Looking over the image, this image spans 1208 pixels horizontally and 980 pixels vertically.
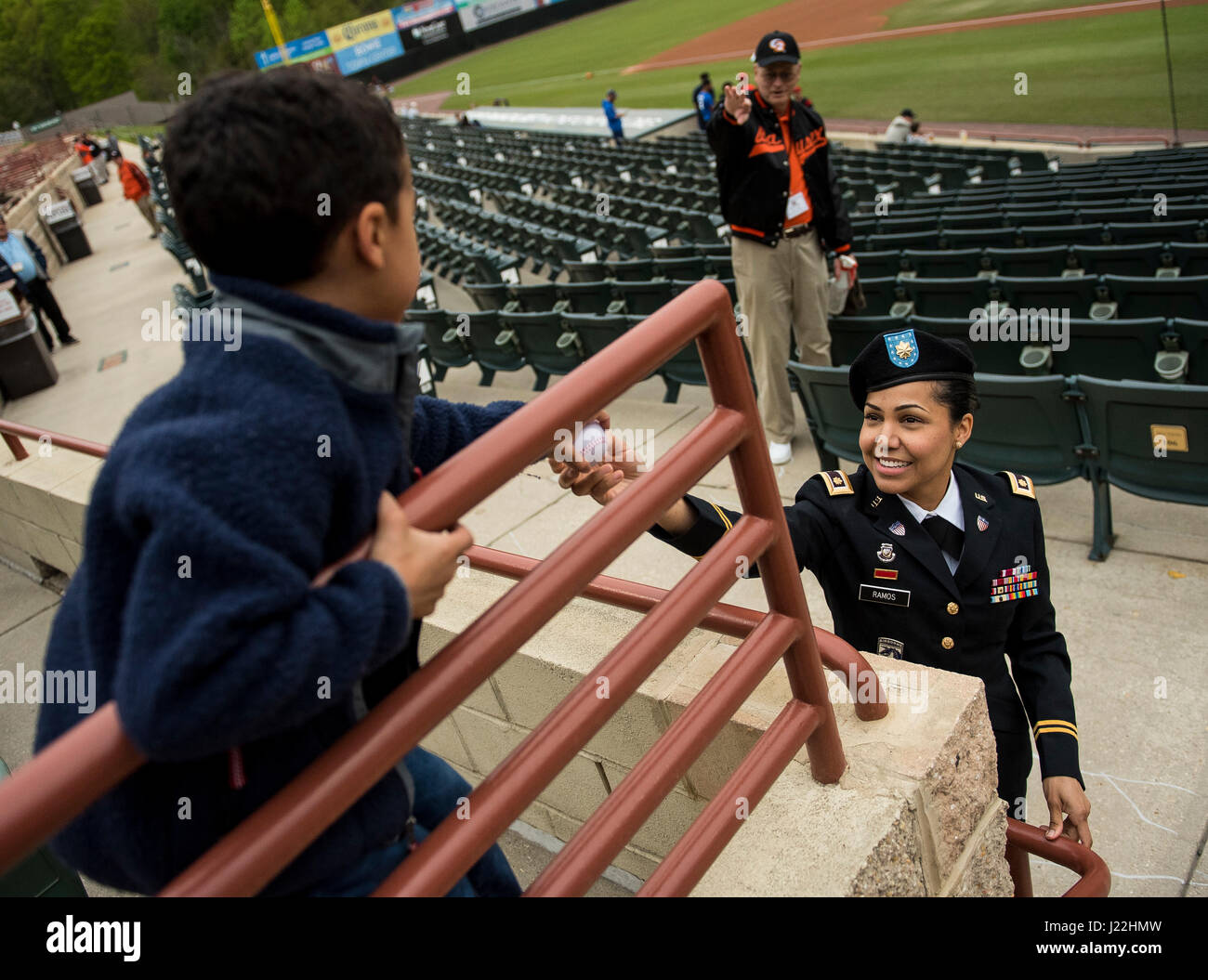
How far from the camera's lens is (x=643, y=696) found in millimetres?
2154

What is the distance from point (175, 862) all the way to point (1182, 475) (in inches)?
163

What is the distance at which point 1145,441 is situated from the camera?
3.86 metres

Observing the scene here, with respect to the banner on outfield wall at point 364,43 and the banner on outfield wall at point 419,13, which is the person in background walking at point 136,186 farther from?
the banner on outfield wall at point 419,13

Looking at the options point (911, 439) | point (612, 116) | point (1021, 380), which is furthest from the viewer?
point (612, 116)

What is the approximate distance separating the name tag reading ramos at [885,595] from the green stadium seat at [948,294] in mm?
4286

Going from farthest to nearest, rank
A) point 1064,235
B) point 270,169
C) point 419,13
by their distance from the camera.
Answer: point 419,13 < point 1064,235 < point 270,169

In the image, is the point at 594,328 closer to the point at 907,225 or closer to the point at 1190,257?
the point at 1190,257

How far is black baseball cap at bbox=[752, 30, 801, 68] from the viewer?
468 cm

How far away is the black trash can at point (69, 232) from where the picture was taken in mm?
19891

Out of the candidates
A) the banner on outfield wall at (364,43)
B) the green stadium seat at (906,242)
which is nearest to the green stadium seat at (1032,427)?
the green stadium seat at (906,242)

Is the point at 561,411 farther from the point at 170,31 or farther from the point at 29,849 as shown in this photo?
the point at 170,31

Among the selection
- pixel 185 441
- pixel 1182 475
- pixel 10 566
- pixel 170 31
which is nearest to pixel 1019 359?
pixel 1182 475

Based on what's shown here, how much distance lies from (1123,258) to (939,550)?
529 centimetres

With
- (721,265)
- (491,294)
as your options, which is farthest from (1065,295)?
(491,294)
